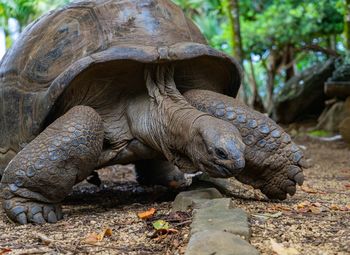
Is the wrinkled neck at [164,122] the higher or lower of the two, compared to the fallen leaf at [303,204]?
higher

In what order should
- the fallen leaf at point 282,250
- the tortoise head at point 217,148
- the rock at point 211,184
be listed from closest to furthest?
the fallen leaf at point 282,250 < the tortoise head at point 217,148 < the rock at point 211,184

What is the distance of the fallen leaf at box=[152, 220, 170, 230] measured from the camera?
259 cm

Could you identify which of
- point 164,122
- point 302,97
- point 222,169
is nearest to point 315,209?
point 222,169

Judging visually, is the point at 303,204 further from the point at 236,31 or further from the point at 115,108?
the point at 236,31

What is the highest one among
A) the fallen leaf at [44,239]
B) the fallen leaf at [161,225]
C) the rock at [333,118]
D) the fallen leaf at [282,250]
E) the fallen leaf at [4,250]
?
the fallen leaf at [282,250]

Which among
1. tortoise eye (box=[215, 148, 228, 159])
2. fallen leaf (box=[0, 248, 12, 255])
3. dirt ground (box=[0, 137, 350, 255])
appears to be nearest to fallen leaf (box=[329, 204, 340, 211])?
dirt ground (box=[0, 137, 350, 255])

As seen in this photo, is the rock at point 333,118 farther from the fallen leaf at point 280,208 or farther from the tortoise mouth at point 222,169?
the tortoise mouth at point 222,169

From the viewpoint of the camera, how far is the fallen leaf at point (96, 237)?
252 centimetres

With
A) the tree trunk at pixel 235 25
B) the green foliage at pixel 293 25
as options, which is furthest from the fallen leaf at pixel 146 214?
the green foliage at pixel 293 25

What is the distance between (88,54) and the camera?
3.52m

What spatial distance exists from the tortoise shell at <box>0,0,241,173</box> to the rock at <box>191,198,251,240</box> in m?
1.13

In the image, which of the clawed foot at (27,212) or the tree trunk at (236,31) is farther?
the tree trunk at (236,31)

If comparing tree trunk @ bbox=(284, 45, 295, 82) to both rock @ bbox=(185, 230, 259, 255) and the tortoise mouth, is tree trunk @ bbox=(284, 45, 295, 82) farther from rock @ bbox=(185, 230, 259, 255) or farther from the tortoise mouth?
rock @ bbox=(185, 230, 259, 255)

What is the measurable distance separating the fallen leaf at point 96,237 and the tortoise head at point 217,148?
66 cm
